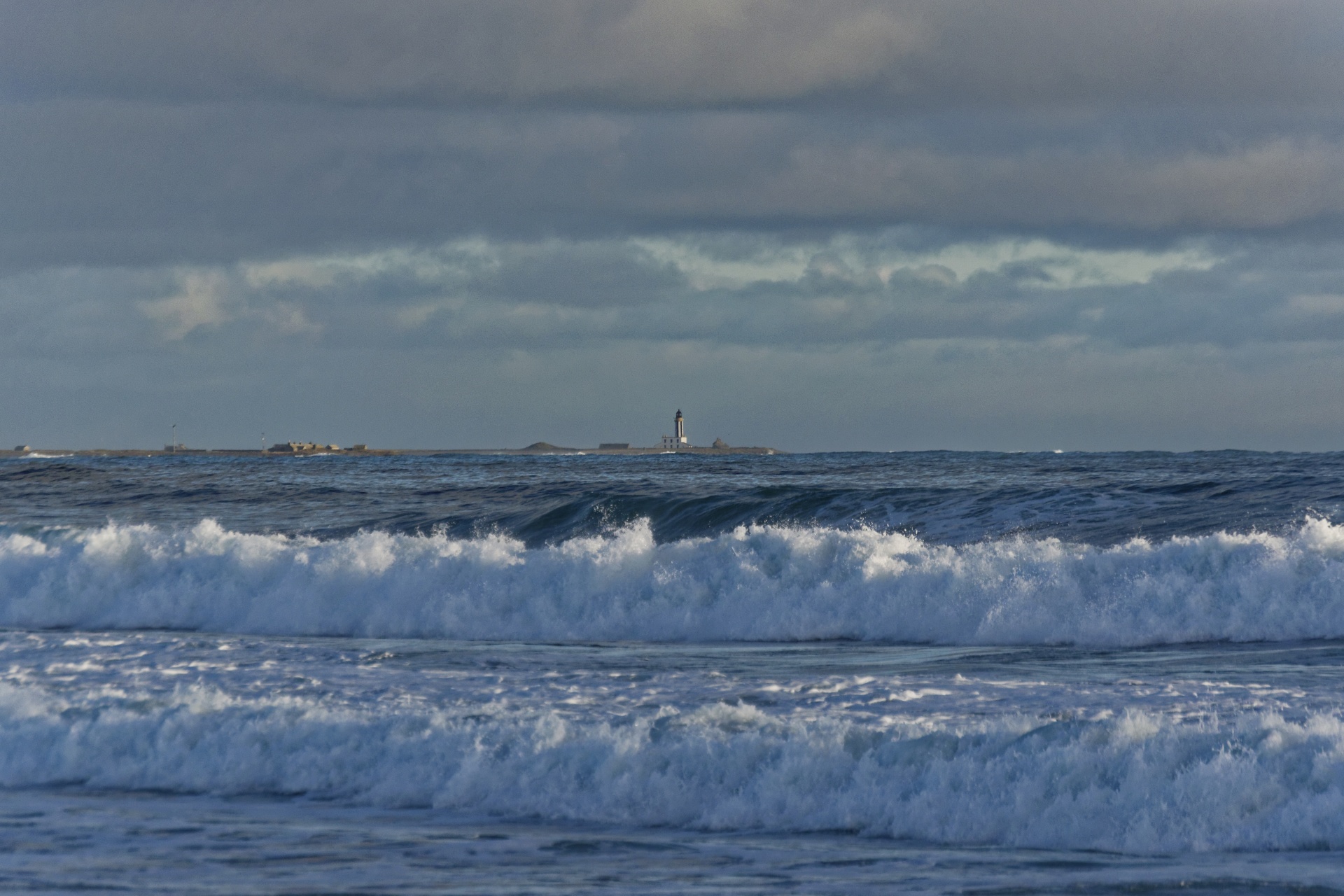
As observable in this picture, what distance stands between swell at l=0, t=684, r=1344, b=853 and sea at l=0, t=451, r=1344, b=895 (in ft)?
0.09

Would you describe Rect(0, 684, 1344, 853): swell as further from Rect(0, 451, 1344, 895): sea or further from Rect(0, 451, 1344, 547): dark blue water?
Rect(0, 451, 1344, 547): dark blue water

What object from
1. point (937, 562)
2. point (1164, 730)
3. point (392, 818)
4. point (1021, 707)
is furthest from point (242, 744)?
point (937, 562)

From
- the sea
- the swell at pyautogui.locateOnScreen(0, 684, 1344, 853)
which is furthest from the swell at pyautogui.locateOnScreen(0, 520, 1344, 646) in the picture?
the swell at pyautogui.locateOnScreen(0, 684, 1344, 853)

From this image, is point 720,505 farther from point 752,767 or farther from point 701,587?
point 752,767

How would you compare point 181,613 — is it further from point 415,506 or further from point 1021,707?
point 1021,707

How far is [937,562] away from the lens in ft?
61.8

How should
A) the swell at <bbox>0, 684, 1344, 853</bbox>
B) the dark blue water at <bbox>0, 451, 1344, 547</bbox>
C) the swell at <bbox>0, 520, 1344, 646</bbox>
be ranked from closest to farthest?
the swell at <bbox>0, 684, 1344, 853</bbox>, the swell at <bbox>0, 520, 1344, 646</bbox>, the dark blue water at <bbox>0, 451, 1344, 547</bbox>

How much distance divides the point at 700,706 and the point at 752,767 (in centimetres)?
208

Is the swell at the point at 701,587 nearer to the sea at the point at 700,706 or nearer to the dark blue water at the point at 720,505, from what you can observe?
the sea at the point at 700,706

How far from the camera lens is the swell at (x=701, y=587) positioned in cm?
1697

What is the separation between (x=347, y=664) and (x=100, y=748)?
4115 millimetres

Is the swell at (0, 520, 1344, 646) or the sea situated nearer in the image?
the sea

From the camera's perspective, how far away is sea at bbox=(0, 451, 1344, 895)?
8.02 m

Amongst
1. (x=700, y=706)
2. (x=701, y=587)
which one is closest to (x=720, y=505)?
(x=701, y=587)
